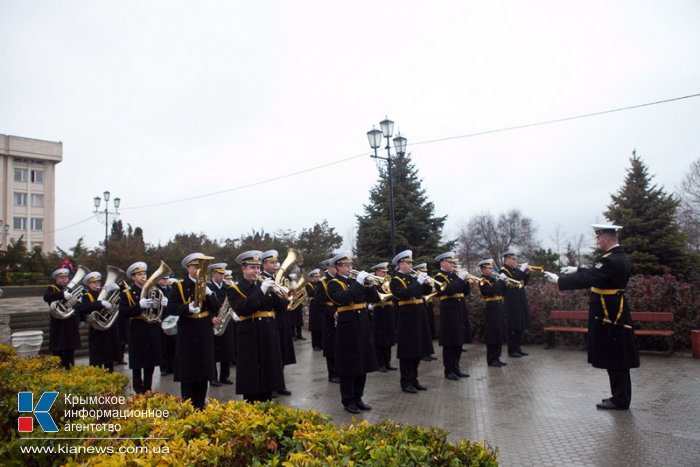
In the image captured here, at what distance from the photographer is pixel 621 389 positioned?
7121 mm

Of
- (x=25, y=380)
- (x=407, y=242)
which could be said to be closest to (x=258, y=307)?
(x=25, y=380)

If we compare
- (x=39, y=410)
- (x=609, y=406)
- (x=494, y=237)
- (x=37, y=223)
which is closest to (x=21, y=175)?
(x=37, y=223)

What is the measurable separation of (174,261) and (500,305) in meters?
21.3

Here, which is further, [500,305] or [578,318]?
[578,318]

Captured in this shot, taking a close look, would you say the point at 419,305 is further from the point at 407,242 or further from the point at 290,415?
the point at 407,242

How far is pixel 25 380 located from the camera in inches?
210

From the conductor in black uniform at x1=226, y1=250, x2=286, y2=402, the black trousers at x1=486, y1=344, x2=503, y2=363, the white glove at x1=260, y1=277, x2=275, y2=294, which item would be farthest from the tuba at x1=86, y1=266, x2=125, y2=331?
the black trousers at x1=486, y1=344, x2=503, y2=363

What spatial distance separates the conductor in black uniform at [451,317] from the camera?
994 cm

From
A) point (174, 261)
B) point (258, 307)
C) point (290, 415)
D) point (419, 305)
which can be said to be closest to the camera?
point (290, 415)

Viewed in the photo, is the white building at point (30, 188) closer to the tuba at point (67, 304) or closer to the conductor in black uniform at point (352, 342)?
the tuba at point (67, 304)

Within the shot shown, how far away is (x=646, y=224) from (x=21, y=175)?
72.6 metres

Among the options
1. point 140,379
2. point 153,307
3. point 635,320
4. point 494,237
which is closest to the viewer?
point 153,307

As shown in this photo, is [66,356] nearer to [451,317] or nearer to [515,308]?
[451,317]

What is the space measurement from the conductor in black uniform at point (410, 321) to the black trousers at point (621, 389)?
306cm
